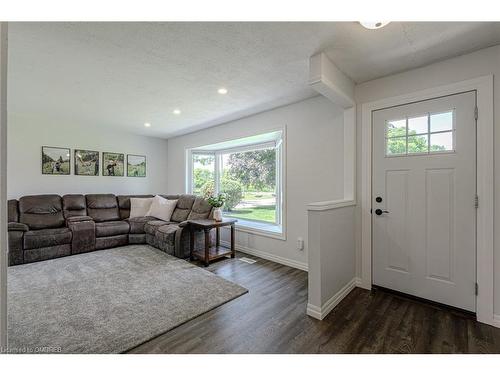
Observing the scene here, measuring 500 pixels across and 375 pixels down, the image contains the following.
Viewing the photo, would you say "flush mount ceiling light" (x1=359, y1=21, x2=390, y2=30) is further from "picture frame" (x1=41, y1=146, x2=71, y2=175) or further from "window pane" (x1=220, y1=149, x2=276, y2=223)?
"picture frame" (x1=41, y1=146, x2=71, y2=175)

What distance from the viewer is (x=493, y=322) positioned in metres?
1.83

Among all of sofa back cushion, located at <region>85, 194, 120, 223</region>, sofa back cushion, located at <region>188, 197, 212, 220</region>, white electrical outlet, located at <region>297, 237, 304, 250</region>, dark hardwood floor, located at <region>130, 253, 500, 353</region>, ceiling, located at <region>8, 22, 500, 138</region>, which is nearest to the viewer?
dark hardwood floor, located at <region>130, 253, 500, 353</region>

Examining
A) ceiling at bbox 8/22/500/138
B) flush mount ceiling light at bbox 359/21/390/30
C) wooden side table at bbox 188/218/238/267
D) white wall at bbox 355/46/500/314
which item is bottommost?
wooden side table at bbox 188/218/238/267

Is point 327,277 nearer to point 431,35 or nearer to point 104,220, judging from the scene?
point 431,35

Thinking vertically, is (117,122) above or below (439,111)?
above

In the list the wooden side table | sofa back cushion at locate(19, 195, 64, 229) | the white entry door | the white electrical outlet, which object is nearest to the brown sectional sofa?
sofa back cushion at locate(19, 195, 64, 229)

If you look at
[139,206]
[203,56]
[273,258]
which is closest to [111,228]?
[139,206]

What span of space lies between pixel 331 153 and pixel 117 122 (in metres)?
3.95

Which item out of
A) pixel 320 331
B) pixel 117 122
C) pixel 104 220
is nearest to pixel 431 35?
pixel 320 331

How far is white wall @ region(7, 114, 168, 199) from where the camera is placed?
388cm

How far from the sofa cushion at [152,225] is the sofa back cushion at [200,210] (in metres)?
0.54

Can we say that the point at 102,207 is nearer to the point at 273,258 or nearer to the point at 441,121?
the point at 273,258

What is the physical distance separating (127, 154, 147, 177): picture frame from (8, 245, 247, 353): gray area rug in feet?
7.70
